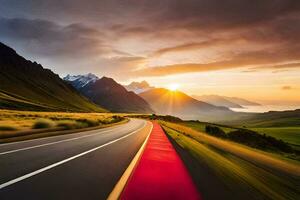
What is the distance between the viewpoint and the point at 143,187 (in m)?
7.20

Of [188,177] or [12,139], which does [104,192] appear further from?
[12,139]

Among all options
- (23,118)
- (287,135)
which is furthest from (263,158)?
(287,135)

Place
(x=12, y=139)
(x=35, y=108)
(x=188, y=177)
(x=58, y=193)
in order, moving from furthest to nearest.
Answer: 1. (x=35, y=108)
2. (x=12, y=139)
3. (x=188, y=177)
4. (x=58, y=193)

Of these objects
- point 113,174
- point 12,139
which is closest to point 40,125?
point 12,139

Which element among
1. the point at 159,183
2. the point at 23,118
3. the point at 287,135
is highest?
the point at 23,118

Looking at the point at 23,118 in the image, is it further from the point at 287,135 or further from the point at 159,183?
the point at 287,135

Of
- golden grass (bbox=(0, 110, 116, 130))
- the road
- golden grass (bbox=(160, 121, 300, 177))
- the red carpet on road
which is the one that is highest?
golden grass (bbox=(0, 110, 116, 130))

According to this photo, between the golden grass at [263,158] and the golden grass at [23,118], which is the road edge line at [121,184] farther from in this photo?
the golden grass at [23,118]

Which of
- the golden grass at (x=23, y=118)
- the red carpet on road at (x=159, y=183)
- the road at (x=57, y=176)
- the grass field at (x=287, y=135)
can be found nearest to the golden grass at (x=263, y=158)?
the red carpet on road at (x=159, y=183)

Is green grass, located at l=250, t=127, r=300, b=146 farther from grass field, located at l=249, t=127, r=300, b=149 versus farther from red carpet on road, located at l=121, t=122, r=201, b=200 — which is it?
red carpet on road, located at l=121, t=122, r=201, b=200

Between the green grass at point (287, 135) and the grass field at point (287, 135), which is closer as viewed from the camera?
the grass field at point (287, 135)

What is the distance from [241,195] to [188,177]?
2.14 meters

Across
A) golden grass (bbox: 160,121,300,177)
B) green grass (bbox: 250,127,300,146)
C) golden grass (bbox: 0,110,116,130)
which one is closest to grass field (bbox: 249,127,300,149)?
green grass (bbox: 250,127,300,146)

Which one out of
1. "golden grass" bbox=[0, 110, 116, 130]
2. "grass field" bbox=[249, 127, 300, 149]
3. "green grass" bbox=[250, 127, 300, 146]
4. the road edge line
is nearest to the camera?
the road edge line
